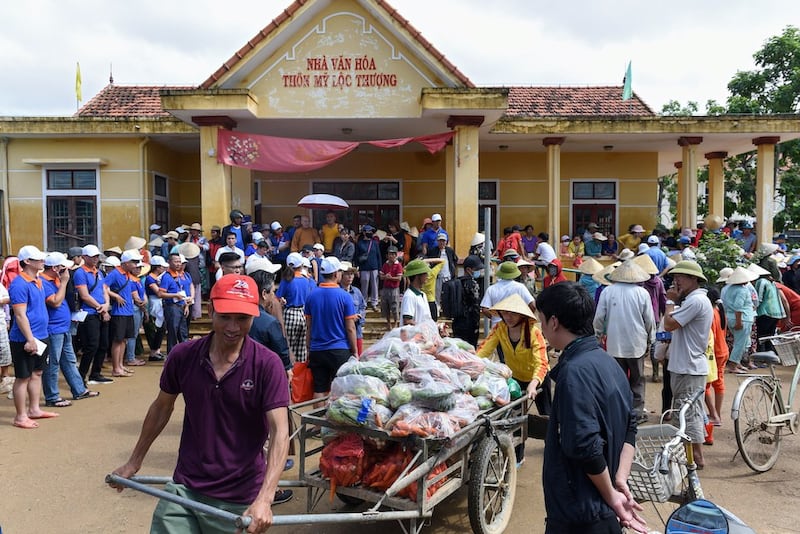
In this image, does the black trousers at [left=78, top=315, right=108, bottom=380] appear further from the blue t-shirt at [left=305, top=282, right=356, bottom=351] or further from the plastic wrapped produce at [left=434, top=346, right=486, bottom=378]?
the plastic wrapped produce at [left=434, top=346, right=486, bottom=378]

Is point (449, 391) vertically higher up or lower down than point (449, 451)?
higher up

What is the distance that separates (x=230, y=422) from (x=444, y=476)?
1.60 m

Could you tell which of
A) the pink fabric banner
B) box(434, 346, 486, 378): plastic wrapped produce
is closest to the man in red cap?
box(434, 346, 486, 378): plastic wrapped produce

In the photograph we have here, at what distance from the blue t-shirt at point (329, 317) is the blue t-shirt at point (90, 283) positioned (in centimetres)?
423

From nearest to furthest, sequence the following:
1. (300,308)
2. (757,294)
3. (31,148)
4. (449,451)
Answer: (449,451) → (300,308) → (757,294) → (31,148)

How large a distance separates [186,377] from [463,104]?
1052 centimetres

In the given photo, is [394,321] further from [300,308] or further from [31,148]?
[31,148]

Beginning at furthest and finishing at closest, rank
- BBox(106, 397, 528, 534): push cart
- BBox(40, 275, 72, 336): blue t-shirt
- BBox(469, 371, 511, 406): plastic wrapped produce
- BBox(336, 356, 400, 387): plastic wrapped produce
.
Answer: BBox(40, 275, 72, 336): blue t-shirt → BBox(469, 371, 511, 406): plastic wrapped produce → BBox(336, 356, 400, 387): plastic wrapped produce → BBox(106, 397, 528, 534): push cart

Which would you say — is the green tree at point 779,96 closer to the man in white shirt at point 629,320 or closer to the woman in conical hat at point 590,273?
the woman in conical hat at point 590,273

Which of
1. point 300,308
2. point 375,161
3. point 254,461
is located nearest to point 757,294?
point 300,308

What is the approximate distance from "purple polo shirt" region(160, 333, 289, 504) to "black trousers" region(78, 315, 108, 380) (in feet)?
20.8

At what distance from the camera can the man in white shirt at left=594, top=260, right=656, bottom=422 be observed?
6.38m

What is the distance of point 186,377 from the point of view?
2.86m

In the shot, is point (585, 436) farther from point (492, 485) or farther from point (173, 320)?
point (173, 320)
